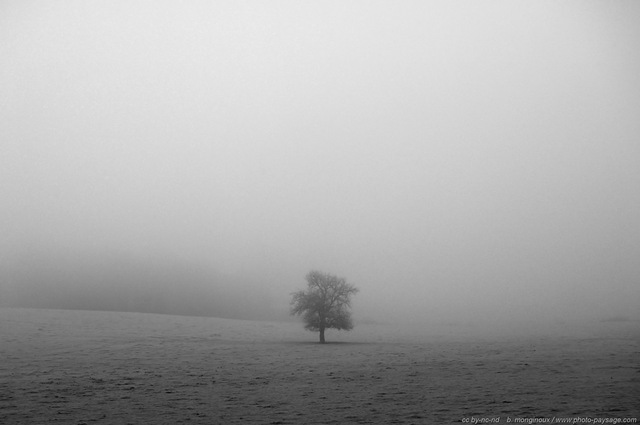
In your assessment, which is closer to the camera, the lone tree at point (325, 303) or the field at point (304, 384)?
the field at point (304, 384)

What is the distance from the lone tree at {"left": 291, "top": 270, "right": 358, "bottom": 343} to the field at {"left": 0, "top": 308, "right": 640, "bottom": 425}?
763cm

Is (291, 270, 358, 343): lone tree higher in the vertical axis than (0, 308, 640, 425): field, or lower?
higher

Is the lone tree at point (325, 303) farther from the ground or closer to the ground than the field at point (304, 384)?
farther from the ground

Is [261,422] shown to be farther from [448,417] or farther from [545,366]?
[545,366]

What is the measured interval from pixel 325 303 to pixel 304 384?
2742 cm

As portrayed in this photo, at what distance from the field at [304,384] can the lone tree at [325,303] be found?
763cm

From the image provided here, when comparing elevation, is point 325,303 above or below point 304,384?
above

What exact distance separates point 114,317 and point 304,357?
170ft

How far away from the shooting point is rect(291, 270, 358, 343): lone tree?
175 ft

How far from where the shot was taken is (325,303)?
176ft

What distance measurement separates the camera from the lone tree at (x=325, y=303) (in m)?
53.3

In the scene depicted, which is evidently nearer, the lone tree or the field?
the field

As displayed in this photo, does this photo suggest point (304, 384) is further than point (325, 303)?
No

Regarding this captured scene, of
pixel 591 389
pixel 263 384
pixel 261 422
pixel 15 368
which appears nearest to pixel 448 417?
pixel 261 422
